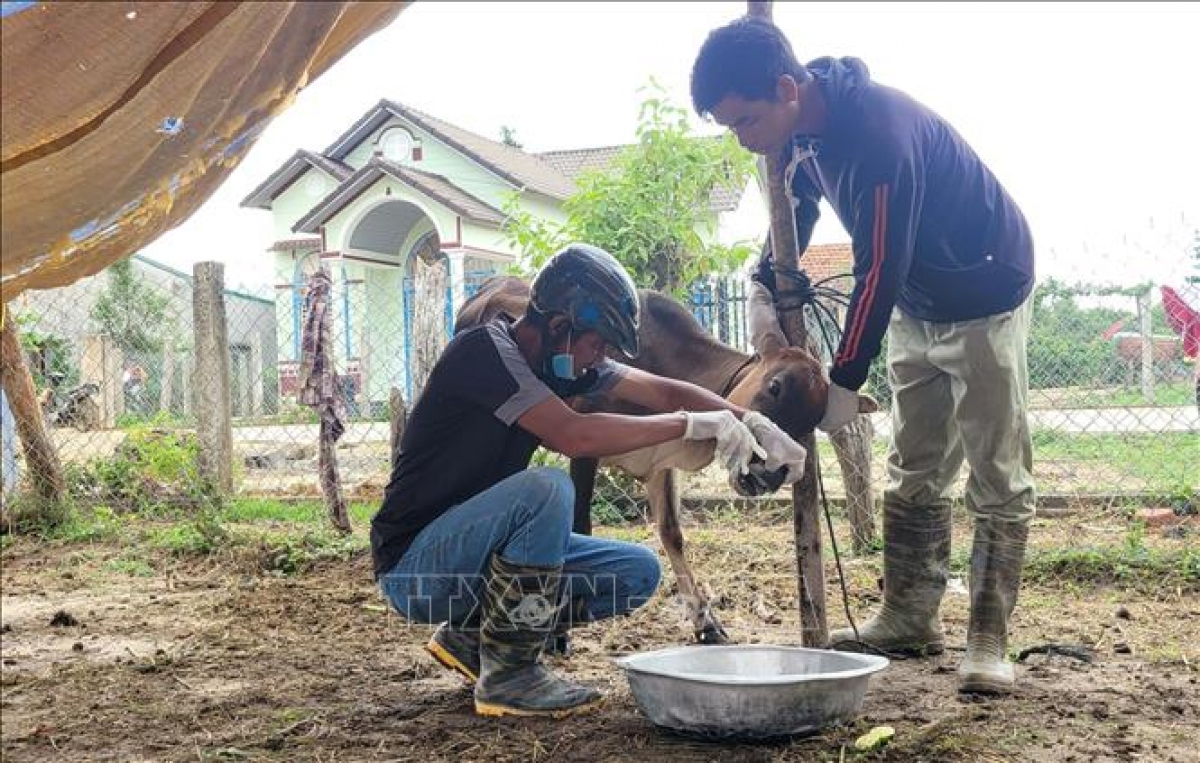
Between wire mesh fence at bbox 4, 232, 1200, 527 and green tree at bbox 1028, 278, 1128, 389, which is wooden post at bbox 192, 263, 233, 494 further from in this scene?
green tree at bbox 1028, 278, 1128, 389

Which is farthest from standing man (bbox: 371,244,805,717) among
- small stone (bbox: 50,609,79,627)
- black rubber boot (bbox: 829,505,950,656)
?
small stone (bbox: 50,609,79,627)

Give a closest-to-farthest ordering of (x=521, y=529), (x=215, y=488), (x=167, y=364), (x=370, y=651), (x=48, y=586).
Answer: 1. (x=521, y=529)
2. (x=370, y=651)
3. (x=48, y=586)
4. (x=215, y=488)
5. (x=167, y=364)

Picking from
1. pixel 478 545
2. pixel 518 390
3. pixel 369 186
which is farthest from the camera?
pixel 369 186

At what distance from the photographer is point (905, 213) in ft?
10.9

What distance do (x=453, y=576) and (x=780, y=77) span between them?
177 centimetres

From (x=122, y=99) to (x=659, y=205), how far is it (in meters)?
5.96

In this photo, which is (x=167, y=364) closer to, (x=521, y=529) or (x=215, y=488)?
(x=215, y=488)

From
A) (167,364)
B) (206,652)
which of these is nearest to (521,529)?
(206,652)

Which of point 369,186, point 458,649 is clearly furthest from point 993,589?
point 369,186

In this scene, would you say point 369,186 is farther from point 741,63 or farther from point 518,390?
point 518,390

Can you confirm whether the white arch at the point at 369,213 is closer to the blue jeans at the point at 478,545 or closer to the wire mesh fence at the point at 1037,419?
the wire mesh fence at the point at 1037,419

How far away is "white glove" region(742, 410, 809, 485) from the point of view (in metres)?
3.33

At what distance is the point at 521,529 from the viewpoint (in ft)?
10.5

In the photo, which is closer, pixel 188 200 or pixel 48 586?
pixel 188 200
